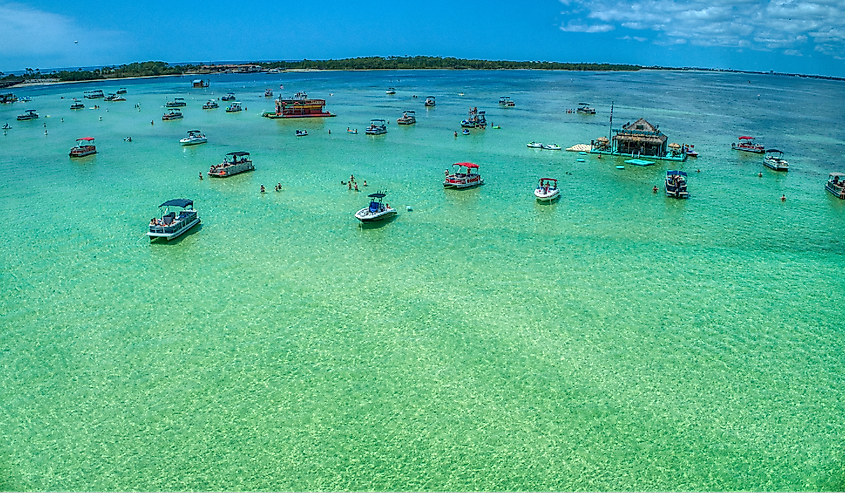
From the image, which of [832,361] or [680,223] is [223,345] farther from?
[680,223]

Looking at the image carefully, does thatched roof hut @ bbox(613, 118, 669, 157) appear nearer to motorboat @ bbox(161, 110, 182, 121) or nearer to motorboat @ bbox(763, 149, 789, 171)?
motorboat @ bbox(763, 149, 789, 171)

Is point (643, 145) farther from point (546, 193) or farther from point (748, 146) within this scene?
point (546, 193)

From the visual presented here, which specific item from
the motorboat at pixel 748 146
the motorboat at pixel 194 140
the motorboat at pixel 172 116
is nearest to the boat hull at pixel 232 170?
the motorboat at pixel 194 140

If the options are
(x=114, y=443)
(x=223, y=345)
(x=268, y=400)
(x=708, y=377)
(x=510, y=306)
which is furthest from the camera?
(x=510, y=306)

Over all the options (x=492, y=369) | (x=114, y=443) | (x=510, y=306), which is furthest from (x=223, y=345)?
(x=510, y=306)

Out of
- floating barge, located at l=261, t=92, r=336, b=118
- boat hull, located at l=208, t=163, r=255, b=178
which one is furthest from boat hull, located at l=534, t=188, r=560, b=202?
floating barge, located at l=261, t=92, r=336, b=118

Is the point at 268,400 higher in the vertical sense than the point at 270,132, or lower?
lower

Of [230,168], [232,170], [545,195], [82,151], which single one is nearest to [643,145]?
[545,195]
